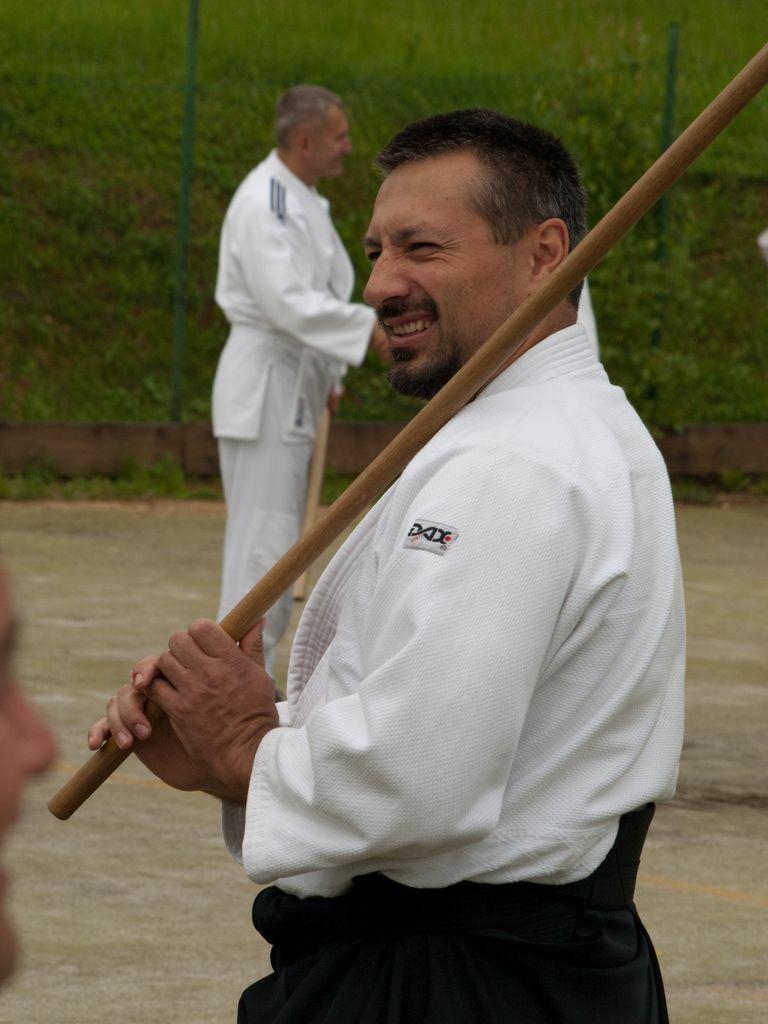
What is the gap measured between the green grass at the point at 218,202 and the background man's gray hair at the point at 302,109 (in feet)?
19.6

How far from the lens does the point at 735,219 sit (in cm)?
1580

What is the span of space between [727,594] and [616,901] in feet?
25.4

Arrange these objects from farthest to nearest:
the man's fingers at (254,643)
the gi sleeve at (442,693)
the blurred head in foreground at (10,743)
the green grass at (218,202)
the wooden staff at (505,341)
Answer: the green grass at (218,202), the man's fingers at (254,643), the wooden staff at (505,341), the gi sleeve at (442,693), the blurred head in foreground at (10,743)

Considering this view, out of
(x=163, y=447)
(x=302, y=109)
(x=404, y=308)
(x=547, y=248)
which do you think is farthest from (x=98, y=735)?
(x=163, y=447)

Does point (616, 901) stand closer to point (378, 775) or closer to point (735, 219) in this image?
point (378, 775)

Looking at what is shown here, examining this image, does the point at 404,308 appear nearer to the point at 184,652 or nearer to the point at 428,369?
the point at 428,369

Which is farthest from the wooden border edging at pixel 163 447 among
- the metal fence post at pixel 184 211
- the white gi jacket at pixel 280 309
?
the white gi jacket at pixel 280 309

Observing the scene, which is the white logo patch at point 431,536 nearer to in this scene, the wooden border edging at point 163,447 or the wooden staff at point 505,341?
the wooden staff at point 505,341

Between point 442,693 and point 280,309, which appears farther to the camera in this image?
point 280,309

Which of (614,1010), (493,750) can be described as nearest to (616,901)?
(614,1010)

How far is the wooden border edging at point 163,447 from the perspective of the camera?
509 inches

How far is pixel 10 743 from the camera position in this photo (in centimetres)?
100

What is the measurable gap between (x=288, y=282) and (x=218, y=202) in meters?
7.57

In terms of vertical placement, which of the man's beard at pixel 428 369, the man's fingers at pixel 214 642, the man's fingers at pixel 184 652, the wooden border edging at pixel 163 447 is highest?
the man's beard at pixel 428 369
